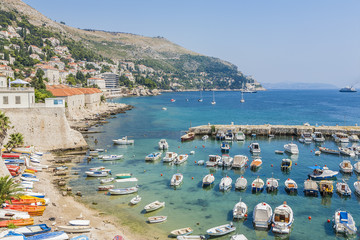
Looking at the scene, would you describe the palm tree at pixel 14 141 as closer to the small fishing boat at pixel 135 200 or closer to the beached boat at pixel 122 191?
the beached boat at pixel 122 191

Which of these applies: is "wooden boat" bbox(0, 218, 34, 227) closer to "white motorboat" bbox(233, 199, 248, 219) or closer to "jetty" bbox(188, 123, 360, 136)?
"white motorboat" bbox(233, 199, 248, 219)

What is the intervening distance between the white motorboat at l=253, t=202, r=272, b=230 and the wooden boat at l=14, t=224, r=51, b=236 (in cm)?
1589

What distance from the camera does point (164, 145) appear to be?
49094 millimetres

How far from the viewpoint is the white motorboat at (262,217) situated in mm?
23056

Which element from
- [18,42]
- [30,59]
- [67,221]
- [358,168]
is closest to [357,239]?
[358,168]

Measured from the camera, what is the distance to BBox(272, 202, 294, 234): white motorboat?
22.3 meters

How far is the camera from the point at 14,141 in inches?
1489

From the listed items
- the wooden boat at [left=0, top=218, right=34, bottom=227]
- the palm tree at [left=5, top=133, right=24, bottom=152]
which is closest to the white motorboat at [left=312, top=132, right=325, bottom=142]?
the palm tree at [left=5, top=133, right=24, bottom=152]

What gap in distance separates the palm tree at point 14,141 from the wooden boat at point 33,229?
19.7 meters

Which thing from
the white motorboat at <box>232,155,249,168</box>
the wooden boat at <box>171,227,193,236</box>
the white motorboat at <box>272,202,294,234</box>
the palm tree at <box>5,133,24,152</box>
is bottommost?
the wooden boat at <box>171,227,193,236</box>

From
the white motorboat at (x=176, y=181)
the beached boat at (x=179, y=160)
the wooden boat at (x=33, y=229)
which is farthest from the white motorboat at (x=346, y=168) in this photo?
the wooden boat at (x=33, y=229)

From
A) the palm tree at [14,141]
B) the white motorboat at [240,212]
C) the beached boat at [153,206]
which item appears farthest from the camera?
the palm tree at [14,141]

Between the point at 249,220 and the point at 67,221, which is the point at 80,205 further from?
the point at 249,220

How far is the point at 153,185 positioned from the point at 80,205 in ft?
28.2
